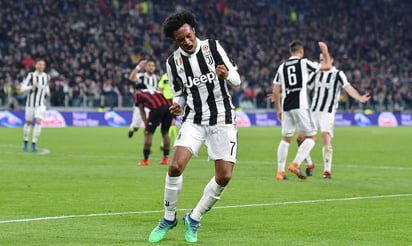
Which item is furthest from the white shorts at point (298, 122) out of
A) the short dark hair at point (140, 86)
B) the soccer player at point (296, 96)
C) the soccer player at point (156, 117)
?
the short dark hair at point (140, 86)

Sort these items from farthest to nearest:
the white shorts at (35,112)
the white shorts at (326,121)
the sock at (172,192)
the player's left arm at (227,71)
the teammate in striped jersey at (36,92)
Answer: the white shorts at (35,112), the teammate in striped jersey at (36,92), the white shorts at (326,121), the sock at (172,192), the player's left arm at (227,71)

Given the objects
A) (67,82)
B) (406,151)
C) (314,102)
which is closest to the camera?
(314,102)

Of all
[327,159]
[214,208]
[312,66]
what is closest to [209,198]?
[214,208]

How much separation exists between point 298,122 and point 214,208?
18.9ft

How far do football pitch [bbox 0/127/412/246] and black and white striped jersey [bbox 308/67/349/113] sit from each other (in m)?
1.45

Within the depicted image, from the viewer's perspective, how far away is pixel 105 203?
1327cm

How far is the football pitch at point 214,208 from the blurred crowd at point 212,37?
941 inches

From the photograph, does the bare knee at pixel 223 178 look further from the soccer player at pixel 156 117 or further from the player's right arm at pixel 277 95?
the soccer player at pixel 156 117

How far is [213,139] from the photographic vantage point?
32.6ft

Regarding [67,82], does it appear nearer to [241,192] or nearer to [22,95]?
[22,95]

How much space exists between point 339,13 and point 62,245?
58.9 m

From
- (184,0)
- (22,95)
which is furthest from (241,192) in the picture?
(184,0)

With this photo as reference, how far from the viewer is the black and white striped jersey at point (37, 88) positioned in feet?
90.6

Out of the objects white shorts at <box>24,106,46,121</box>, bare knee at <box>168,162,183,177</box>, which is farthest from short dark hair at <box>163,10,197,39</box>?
white shorts at <box>24,106,46,121</box>
